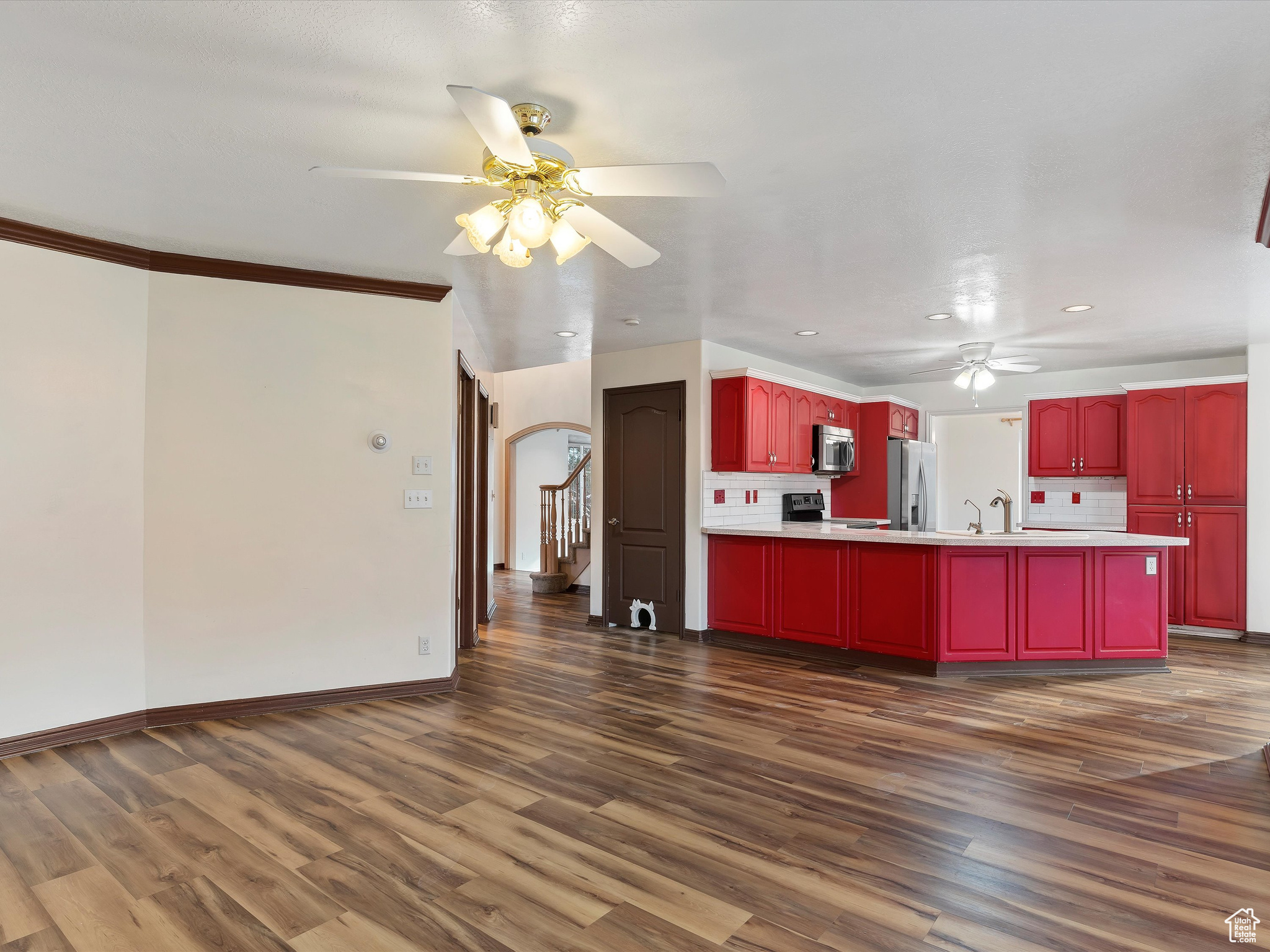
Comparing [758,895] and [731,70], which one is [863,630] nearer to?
[758,895]

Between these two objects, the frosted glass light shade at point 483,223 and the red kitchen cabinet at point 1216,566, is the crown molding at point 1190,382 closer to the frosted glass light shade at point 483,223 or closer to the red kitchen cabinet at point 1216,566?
the red kitchen cabinet at point 1216,566

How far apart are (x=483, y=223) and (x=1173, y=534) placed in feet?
22.0

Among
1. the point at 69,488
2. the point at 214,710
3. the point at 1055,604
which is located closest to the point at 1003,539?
the point at 1055,604

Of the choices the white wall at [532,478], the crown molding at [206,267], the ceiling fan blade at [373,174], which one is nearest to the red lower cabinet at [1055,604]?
the crown molding at [206,267]

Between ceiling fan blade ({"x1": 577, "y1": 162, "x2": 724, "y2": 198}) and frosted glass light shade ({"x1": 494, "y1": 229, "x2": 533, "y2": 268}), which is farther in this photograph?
frosted glass light shade ({"x1": 494, "y1": 229, "x2": 533, "y2": 268})

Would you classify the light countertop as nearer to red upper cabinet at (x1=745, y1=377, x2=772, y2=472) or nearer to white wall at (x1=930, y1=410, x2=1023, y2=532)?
red upper cabinet at (x1=745, y1=377, x2=772, y2=472)

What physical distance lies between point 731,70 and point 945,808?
2705 mm

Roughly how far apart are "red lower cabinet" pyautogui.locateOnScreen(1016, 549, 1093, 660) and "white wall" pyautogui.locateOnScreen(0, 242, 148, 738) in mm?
5290

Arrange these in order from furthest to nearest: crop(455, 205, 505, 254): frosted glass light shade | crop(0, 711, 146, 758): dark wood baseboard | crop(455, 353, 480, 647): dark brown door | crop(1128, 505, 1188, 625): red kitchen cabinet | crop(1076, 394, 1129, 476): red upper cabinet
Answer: crop(1076, 394, 1129, 476): red upper cabinet → crop(1128, 505, 1188, 625): red kitchen cabinet → crop(455, 353, 480, 647): dark brown door → crop(0, 711, 146, 758): dark wood baseboard → crop(455, 205, 505, 254): frosted glass light shade

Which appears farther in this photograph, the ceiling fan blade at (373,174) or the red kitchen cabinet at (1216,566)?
the red kitchen cabinet at (1216,566)

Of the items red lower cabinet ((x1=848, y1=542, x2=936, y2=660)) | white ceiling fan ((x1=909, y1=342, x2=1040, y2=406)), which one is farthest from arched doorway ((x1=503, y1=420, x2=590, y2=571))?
red lower cabinet ((x1=848, y1=542, x2=936, y2=660))

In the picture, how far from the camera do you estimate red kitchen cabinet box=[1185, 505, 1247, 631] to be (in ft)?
20.3
